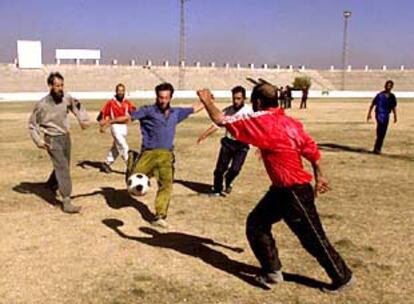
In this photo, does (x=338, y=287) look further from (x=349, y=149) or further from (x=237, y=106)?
(x=349, y=149)

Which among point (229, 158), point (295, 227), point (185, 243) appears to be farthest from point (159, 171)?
point (295, 227)

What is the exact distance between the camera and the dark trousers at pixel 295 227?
209 inches

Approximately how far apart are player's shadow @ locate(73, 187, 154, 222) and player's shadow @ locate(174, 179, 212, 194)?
1307mm

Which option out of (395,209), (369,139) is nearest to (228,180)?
(395,209)

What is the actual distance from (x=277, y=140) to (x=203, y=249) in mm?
2323

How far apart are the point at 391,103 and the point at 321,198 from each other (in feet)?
22.0

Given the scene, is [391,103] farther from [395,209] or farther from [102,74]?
[102,74]

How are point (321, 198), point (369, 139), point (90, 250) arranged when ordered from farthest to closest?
point (369, 139)
point (321, 198)
point (90, 250)

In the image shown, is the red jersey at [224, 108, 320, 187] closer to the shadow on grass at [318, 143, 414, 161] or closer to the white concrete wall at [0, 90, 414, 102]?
the shadow on grass at [318, 143, 414, 161]

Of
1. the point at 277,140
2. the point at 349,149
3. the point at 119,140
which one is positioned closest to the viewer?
the point at 277,140

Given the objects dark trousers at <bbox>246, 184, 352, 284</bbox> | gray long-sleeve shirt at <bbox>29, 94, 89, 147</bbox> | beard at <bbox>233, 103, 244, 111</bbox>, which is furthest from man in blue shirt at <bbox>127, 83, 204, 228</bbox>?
dark trousers at <bbox>246, 184, 352, 284</bbox>

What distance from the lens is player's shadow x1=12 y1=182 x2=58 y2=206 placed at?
379 inches

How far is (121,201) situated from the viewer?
31.0 feet

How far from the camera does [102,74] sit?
7931cm
